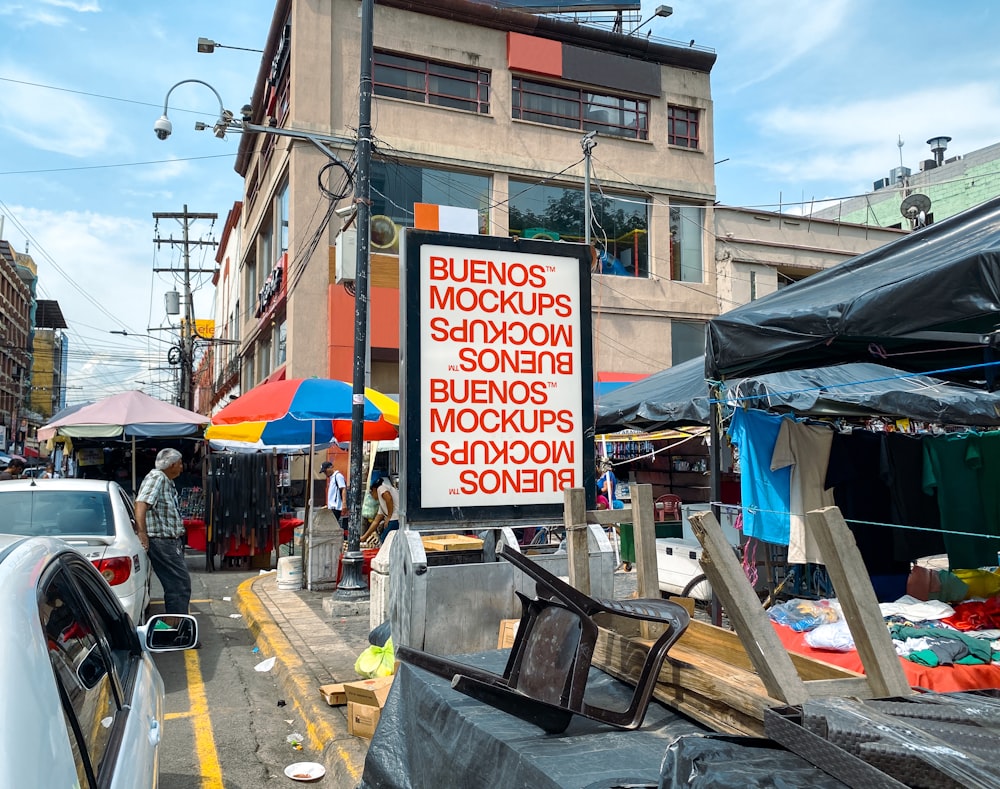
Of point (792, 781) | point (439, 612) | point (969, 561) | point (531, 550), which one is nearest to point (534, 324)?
point (531, 550)

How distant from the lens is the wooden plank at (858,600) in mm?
2201

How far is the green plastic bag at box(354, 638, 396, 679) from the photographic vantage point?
5730 mm

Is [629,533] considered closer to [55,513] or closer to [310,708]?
[310,708]

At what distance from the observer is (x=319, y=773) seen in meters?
4.93

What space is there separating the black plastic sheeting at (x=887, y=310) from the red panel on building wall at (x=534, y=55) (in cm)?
2100

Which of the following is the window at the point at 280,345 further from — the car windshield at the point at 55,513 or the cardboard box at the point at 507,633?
the cardboard box at the point at 507,633

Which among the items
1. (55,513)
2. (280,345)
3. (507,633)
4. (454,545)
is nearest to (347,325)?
(280,345)

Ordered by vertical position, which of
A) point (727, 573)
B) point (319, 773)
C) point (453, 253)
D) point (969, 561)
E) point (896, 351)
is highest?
point (453, 253)

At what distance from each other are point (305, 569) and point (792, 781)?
10.5 m

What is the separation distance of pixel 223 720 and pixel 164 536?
115 inches

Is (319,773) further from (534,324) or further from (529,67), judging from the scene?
(529,67)

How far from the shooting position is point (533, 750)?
2.43m

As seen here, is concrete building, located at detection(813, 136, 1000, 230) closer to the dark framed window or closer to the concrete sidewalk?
the dark framed window

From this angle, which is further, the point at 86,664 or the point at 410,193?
the point at 410,193
